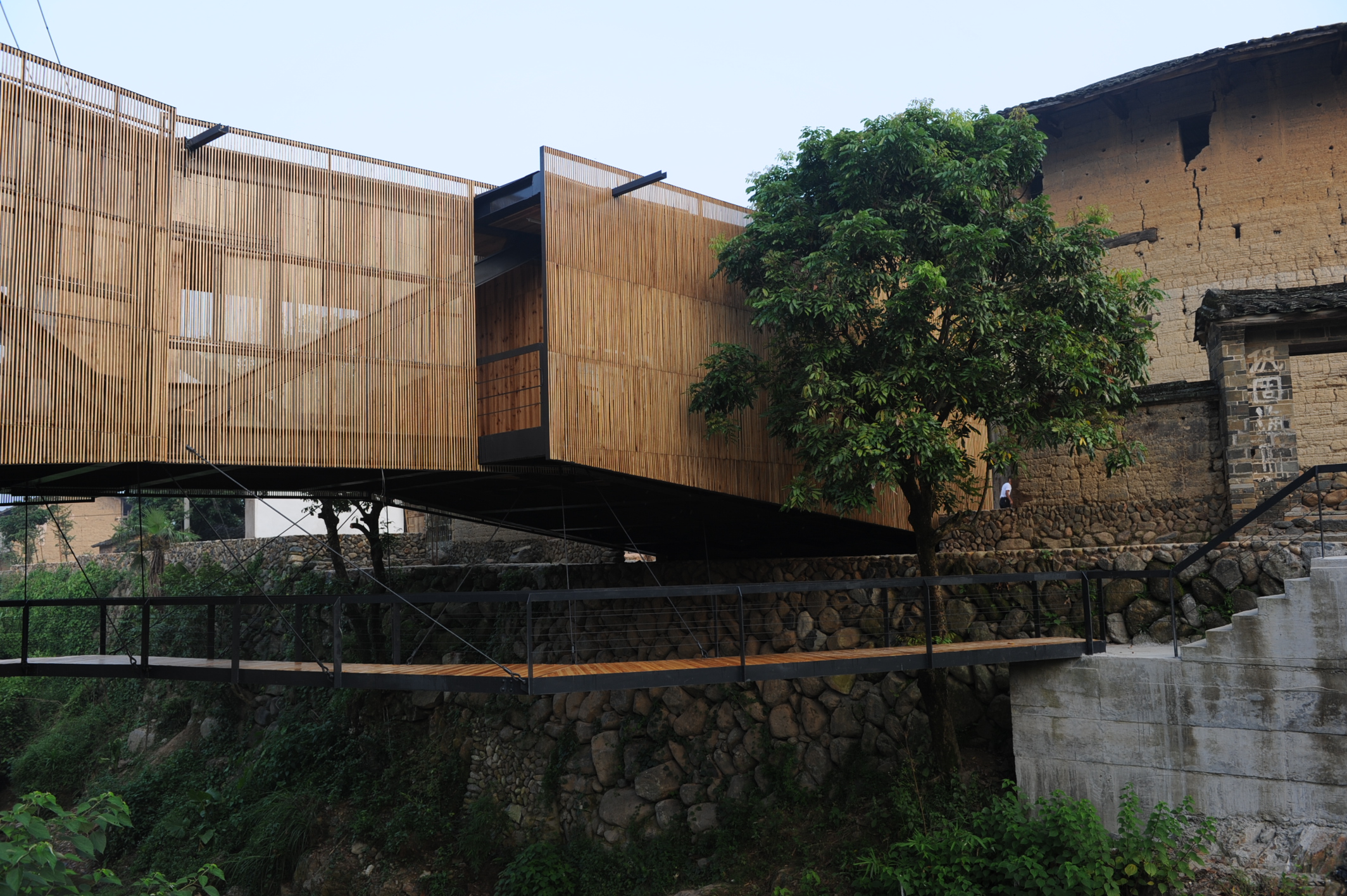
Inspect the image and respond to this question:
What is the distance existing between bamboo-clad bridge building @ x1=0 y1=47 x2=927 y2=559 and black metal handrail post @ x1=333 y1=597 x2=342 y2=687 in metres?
1.94

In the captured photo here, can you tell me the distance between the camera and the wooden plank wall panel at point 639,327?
1008cm

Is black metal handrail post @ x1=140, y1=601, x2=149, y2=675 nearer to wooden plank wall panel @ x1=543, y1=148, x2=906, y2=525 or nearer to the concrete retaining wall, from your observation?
wooden plank wall panel @ x1=543, y1=148, x2=906, y2=525

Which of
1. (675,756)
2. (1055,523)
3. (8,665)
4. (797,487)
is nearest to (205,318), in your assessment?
(8,665)

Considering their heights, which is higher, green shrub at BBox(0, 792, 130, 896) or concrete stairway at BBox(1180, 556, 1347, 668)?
concrete stairway at BBox(1180, 556, 1347, 668)

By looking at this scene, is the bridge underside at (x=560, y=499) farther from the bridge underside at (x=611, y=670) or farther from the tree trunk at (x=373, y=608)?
the bridge underside at (x=611, y=670)

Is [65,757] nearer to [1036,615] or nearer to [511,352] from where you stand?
[511,352]

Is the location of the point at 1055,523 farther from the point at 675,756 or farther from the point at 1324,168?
the point at 1324,168

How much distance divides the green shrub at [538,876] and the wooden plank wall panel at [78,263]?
6.28 meters

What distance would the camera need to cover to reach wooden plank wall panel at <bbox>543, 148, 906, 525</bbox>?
10.1 m

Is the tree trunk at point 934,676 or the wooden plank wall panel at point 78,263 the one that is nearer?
the wooden plank wall panel at point 78,263

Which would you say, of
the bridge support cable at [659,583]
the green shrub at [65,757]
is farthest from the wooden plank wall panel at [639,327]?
the green shrub at [65,757]

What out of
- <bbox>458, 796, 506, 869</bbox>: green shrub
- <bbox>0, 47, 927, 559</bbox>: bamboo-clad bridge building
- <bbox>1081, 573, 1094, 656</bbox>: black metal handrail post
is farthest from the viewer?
<bbox>458, 796, 506, 869</bbox>: green shrub

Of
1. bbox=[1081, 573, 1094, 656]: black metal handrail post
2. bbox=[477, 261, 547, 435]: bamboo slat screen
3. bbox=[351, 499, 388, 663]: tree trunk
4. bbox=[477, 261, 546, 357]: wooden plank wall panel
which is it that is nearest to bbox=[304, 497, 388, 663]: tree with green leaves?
bbox=[351, 499, 388, 663]: tree trunk

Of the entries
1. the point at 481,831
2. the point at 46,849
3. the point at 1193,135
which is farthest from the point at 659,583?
the point at 1193,135
